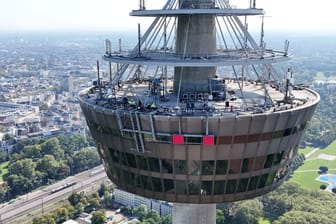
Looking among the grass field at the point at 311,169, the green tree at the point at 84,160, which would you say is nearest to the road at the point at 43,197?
the green tree at the point at 84,160

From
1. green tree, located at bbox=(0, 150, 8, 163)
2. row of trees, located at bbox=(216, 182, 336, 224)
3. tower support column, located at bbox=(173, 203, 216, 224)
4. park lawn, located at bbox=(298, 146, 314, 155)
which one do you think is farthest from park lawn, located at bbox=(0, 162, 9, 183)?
tower support column, located at bbox=(173, 203, 216, 224)

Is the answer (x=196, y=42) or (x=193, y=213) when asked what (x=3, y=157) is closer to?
(x=193, y=213)

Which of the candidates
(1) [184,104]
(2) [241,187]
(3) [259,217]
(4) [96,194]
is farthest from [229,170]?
(4) [96,194]

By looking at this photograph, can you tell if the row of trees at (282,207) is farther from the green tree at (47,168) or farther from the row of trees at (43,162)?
the row of trees at (43,162)

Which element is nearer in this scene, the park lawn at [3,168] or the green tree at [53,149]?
the park lawn at [3,168]

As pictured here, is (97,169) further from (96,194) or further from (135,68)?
(135,68)
